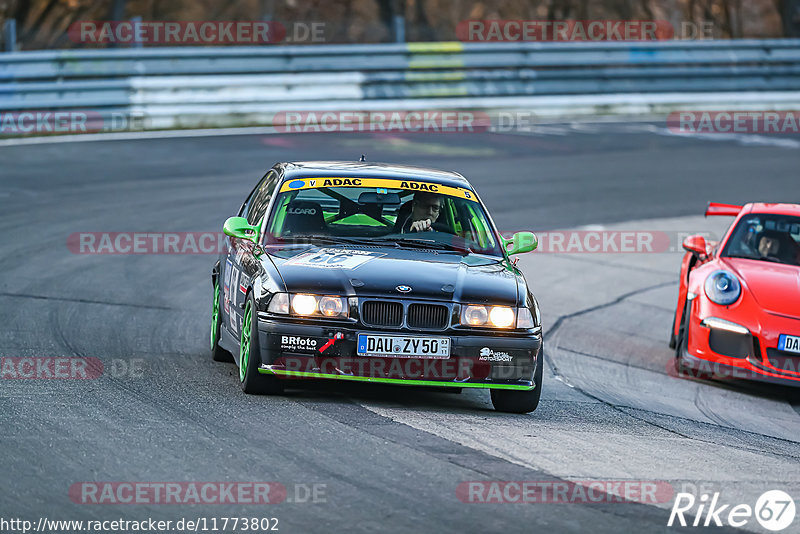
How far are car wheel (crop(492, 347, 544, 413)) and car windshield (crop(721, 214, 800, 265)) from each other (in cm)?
360

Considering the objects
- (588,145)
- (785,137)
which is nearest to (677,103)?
(785,137)

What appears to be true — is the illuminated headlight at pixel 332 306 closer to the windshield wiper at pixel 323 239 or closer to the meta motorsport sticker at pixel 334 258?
the meta motorsport sticker at pixel 334 258

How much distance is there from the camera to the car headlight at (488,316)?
7.25 metres

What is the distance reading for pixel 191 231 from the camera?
551 inches

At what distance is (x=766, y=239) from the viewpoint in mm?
10648

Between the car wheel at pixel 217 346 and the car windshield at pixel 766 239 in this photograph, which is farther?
the car windshield at pixel 766 239

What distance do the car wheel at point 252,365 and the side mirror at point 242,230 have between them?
77cm

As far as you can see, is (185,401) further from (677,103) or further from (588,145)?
(677,103)
